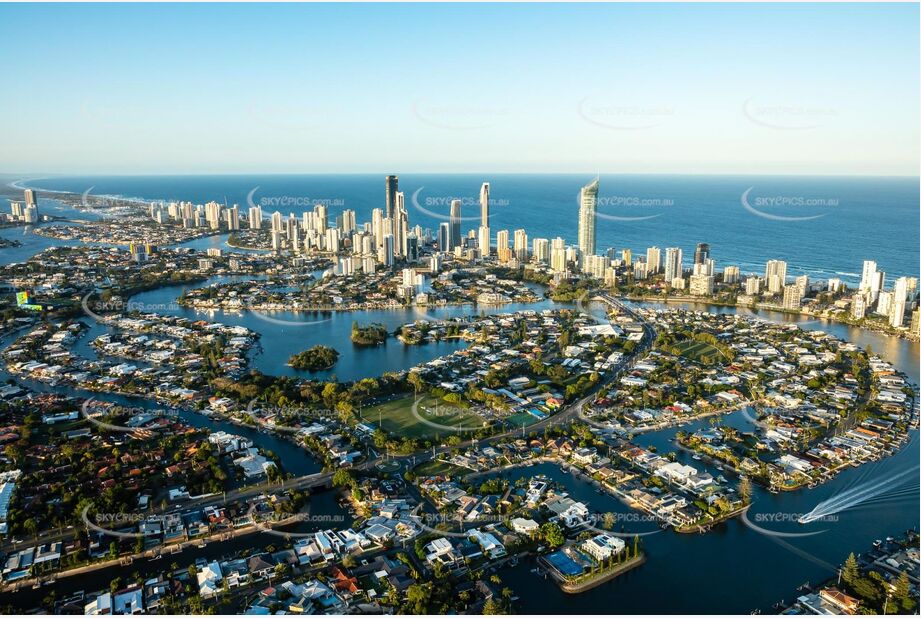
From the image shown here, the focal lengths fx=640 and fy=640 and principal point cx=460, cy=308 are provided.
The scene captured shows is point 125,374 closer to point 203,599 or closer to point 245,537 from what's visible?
point 245,537

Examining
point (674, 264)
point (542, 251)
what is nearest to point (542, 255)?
point (542, 251)

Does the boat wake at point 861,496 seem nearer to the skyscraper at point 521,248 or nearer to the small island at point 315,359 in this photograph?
the small island at point 315,359

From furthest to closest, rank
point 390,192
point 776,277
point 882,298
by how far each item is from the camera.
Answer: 1. point 390,192
2. point 776,277
3. point 882,298

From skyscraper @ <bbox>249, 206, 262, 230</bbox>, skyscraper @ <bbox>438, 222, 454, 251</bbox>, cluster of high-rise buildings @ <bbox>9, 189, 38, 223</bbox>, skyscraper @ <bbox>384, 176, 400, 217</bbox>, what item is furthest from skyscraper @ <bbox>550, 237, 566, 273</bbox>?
cluster of high-rise buildings @ <bbox>9, 189, 38, 223</bbox>

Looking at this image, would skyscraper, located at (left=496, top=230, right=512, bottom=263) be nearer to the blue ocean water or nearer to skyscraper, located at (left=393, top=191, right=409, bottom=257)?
skyscraper, located at (left=393, top=191, right=409, bottom=257)

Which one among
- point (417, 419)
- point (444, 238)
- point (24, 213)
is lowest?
A: point (417, 419)

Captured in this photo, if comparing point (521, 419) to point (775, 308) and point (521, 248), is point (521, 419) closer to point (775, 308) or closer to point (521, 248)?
point (775, 308)
